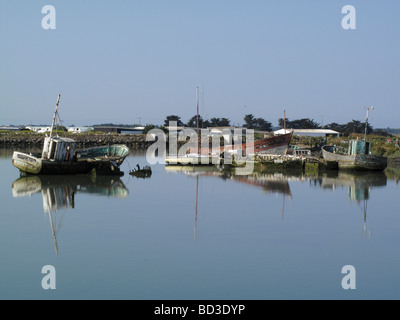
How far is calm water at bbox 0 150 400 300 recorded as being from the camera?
1411 cm

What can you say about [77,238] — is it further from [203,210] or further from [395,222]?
[395,222]

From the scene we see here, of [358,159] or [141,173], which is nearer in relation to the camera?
[141,173]

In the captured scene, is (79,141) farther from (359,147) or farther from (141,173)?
(359,147)

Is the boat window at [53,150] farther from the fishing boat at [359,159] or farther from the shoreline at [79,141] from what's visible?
the shoreline at [79,141]

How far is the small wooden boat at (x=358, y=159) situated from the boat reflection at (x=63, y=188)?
1855cm

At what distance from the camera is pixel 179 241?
61.1ft

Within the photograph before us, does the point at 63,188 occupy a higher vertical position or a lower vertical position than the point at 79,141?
lower

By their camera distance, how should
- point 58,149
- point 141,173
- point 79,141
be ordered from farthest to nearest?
1. point 79,141
2. point 141,173
3. point 58,149

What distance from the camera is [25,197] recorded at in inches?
1077

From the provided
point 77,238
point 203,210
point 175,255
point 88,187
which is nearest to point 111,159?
point 88,187

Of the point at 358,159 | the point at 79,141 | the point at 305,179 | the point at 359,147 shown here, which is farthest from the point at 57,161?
the point at 79,141

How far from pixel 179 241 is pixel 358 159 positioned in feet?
89.4

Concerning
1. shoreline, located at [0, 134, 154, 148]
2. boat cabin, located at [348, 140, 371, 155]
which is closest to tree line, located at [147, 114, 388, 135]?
shoreline, located at [0, 134, 154, 148]

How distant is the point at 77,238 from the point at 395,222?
13627 mm
